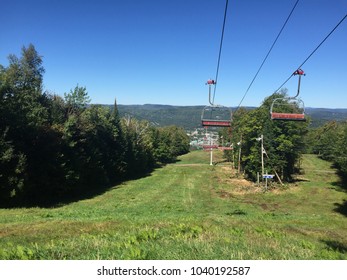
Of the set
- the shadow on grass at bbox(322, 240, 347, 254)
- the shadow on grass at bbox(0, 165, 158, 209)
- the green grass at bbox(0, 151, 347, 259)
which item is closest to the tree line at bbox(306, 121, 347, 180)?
the green grass at bbox(0, 151, 347, 259)

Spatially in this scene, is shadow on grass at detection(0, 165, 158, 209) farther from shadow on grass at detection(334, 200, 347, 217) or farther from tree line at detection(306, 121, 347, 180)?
tree line at detection(306, 121, 347, 180)

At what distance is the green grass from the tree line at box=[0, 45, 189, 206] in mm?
3883

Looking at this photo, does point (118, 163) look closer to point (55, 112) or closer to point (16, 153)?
point (55, 112)

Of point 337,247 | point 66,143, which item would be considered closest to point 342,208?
point 337,247

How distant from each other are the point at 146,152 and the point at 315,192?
1844 inches

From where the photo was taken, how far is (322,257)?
29.3ft

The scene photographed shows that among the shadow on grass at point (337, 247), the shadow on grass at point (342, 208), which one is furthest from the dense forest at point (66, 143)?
the shadow on grass at point (337, 247)

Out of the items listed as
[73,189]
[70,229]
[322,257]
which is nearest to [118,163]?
[73,189]

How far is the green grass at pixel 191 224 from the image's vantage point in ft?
26.7

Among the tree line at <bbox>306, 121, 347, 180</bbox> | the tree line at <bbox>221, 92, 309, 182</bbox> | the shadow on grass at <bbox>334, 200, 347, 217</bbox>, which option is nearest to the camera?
the shadow on grass at <bbox>334, 200, 347, 217</bbox>

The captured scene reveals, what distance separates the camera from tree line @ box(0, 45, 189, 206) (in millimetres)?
32312

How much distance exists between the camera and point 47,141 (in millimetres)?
37562

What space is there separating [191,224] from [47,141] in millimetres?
27364

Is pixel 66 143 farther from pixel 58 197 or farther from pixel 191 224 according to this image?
pixel 191 224
